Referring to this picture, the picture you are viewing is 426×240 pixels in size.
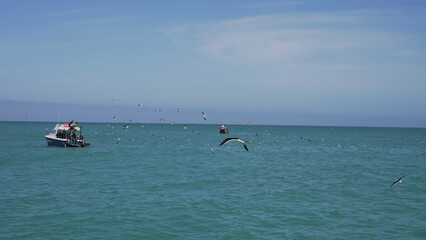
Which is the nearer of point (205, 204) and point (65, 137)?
point (205, 204)

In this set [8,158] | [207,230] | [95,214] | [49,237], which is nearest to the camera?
[49,237]

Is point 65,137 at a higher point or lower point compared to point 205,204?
higher

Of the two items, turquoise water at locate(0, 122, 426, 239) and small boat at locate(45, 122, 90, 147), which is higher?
small boat at locate(45, 122, 90, 147)

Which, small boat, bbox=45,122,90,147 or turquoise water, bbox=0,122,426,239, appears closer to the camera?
turquoise water, bbox=0,122,426,239

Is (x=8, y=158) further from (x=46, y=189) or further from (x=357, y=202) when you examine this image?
(x=357, y=202)

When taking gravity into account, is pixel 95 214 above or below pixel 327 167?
below

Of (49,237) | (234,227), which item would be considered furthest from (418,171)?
(49,237)

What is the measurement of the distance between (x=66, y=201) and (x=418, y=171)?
36.7 metres

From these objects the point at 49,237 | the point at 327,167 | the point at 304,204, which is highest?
the point at 327,167

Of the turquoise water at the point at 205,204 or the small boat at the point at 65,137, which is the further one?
the small boat at the point at 65,137

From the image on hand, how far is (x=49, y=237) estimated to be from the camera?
17.4 metres

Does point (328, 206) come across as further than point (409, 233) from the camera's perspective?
Yes

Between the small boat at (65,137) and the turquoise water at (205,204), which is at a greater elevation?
the small boat at (65,137)

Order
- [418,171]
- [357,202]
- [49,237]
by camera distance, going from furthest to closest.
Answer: [418,171] → [357,202] → [49,237]
